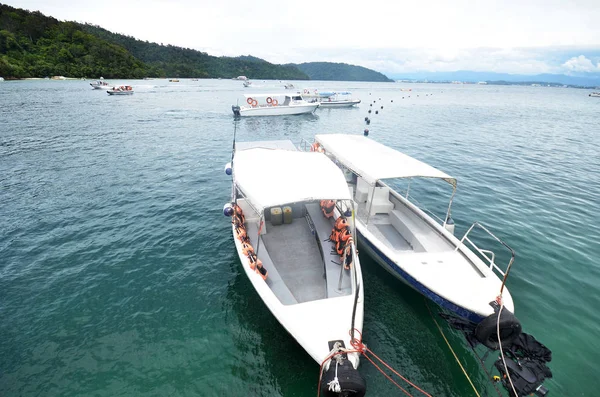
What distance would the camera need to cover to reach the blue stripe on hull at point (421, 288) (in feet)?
27.2

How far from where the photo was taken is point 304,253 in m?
11.6

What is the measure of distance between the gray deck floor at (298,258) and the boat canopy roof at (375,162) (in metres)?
3.68

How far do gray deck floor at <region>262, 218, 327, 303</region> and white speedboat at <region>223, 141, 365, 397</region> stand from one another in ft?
0.11

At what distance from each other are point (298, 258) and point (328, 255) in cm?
124

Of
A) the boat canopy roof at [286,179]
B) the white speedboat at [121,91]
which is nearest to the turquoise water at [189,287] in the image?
the boat canopy roof at [286,179]

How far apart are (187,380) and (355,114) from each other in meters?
60.3

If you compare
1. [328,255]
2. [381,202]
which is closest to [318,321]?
[328,255]

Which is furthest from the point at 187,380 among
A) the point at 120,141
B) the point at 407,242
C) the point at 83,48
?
the point at 83,48

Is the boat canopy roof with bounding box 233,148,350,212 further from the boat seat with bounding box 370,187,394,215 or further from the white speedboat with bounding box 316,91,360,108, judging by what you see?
the white speedboat with bounding box 316,91,360,108

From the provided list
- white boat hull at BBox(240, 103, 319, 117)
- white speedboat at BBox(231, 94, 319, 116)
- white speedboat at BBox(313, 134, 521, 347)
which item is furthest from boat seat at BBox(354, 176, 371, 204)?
white boat hull at BBox(240, 103, 319, 117)

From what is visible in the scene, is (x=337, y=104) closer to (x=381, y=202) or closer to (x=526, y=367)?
(x=381, y=202)

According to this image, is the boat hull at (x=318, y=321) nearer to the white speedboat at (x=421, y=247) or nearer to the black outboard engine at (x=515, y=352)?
the white speedboat at (x=421, y=247)

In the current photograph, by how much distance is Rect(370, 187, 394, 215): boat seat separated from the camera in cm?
1451

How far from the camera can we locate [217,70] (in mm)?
198000
